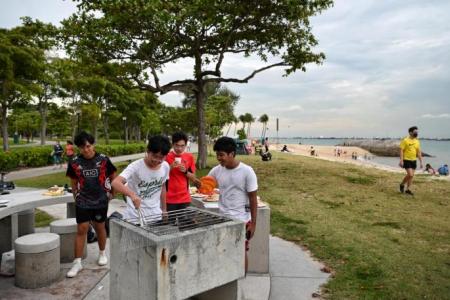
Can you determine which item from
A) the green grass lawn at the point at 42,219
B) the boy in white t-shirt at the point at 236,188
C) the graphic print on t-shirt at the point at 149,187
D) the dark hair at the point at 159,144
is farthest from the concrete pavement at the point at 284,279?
the green grass lawn at the point at 42,219

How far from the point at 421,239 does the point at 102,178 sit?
18.8ft

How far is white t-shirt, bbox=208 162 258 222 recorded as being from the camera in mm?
3559

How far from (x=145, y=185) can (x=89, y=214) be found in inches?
49.5

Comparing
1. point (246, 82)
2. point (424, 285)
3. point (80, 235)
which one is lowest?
point (424, 285)

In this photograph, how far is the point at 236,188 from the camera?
11.8ft

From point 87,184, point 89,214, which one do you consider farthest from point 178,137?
point 89,214

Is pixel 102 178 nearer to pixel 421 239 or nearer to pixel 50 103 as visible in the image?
pixel 421 239

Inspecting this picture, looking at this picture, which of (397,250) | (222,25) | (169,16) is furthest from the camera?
(222,25)

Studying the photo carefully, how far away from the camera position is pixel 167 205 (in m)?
4.50

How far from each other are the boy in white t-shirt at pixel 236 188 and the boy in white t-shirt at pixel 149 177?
58 cm

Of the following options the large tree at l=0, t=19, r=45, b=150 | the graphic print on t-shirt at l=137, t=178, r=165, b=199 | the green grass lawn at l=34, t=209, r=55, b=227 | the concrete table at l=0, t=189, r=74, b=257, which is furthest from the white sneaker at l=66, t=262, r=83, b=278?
the large tree at l=0, t=19, r=45, b=150

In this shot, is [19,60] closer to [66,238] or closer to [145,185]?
[66,238]

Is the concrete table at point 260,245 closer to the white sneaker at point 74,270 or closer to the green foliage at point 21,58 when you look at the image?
the white sneaker at point 74,270

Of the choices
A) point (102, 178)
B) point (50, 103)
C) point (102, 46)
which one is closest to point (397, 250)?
point (102, 178)
